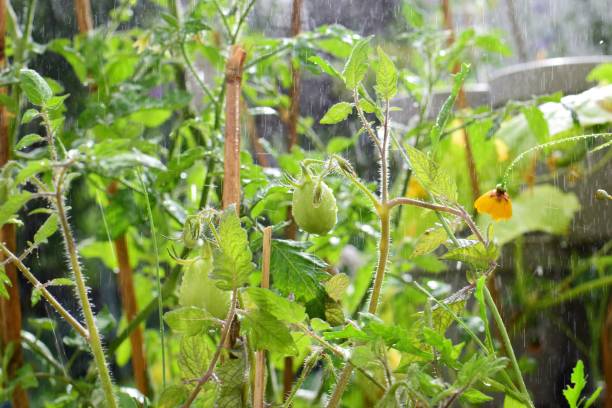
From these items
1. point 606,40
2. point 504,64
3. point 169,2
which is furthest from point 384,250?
point 504,64

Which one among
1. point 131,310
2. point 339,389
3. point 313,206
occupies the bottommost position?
point 131,310

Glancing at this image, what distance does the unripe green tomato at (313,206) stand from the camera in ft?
1.39

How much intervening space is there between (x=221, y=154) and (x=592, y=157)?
2.27 ft

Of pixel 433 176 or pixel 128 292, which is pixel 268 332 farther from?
pixel 128 292

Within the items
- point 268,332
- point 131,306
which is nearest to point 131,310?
point 131,306

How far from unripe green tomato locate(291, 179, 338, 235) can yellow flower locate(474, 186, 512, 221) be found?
0.51 feet

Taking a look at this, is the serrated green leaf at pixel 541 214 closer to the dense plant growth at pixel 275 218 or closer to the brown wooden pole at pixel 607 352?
the dense plant growth at pixel 275 218

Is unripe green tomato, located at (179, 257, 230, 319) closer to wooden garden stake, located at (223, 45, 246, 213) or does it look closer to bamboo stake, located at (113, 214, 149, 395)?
wooden garden stake, located at (223, 45, 246, 213)

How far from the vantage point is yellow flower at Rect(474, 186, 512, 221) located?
538 millimetres

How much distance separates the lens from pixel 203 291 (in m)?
0.42

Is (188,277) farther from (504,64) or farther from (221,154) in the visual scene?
(504,64)

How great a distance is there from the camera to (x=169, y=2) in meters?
0.77

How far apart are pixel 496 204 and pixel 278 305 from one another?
221mm

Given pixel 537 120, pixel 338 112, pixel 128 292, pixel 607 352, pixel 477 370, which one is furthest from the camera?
pixel 607 352
